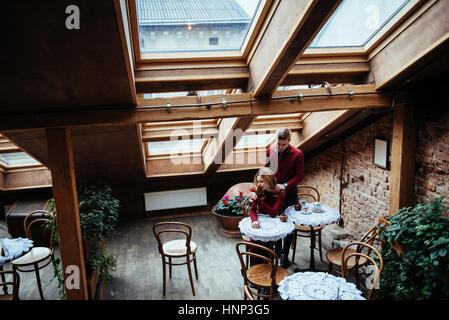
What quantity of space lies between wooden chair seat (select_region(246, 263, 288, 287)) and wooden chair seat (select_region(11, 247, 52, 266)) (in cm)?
253

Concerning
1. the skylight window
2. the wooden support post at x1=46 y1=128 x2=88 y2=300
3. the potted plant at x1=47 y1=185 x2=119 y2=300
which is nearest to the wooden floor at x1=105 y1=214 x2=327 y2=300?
the potted plant at x1=47 y1=185 x2=119 y2=300

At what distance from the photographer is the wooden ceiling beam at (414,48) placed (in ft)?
8.70

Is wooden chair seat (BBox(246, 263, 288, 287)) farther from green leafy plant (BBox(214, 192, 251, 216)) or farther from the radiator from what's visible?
the radiator

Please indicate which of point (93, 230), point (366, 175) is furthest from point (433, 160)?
point (93, 230)

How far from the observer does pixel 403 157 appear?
146 inches

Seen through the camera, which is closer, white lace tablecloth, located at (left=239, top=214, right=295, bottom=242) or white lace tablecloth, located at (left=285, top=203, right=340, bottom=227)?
white lace tablecloth, located at (left=239, top=214, right=295, bottom=242)

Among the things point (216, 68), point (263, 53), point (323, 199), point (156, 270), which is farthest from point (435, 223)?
point (156, 270)

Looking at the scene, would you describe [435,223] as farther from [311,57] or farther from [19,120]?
[19,120]

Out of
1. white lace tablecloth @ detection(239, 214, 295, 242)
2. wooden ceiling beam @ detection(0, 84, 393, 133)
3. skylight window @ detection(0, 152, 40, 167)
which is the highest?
wooden ceiling beam @ detection(0, 84, 393, 133)

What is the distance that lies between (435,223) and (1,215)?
21.9ft

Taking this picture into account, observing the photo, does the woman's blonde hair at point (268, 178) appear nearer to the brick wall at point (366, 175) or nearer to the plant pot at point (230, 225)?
the brick wall at point (366, 175)

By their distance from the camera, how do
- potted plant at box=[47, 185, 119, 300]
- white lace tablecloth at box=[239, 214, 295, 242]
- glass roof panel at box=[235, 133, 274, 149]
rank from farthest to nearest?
glass roof panel at box=[235, 133, 274, 149]
potted plant at box=[47, 185, 119, 300]
white lace tablecloth at box=[239, 214, 295, 242]

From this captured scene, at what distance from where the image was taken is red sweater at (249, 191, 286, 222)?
359 centimetres

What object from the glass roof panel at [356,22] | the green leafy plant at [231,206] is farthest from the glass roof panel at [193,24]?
the green leafy plant at [231,206]
